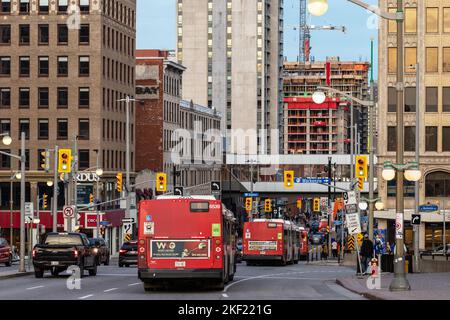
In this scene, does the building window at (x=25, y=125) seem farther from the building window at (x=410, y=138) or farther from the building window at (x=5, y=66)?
the building window at (x=410, y=138)

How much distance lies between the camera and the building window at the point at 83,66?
Answer: 362ft

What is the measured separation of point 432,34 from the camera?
311 feet

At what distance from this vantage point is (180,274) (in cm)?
3447

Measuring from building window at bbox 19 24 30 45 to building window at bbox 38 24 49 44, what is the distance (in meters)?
1.08

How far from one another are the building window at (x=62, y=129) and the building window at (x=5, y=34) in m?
8.98

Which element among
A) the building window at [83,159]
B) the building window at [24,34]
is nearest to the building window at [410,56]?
the building window at [83,159]

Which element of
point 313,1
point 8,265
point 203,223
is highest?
point 313,1

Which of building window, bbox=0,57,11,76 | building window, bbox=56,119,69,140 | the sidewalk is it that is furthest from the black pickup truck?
building window, bbox=0,57,11,76

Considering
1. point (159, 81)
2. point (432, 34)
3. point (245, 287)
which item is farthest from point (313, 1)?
point (159, 81)

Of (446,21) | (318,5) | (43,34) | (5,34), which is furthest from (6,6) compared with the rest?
(318,5)

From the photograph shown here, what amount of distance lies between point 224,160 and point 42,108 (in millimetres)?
66307

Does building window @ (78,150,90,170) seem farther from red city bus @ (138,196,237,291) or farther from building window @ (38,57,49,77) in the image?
red city bus @ (138,196,237,291)

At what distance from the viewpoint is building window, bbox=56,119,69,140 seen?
11021cm

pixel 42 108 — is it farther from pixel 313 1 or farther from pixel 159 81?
pixel 313 1
